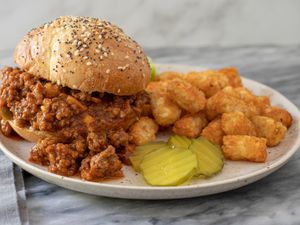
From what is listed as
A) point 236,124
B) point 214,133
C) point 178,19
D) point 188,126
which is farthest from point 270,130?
point 178,19

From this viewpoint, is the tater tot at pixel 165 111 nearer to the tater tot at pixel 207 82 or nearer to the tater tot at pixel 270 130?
the tater tot at pixel 207 82

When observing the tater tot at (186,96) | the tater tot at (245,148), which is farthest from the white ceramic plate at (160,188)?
the tater tot at (186,96)

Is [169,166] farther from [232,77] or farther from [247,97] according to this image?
[232,77]

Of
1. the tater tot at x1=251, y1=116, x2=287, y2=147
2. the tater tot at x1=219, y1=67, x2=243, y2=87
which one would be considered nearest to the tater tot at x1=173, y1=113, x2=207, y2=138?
the tater tot at x1=251, y1=116, x2=287, y2=147

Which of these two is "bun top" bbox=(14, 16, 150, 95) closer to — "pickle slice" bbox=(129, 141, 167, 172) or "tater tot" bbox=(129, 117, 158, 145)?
"tater tot" bbox=(129, 117, 158, 145)

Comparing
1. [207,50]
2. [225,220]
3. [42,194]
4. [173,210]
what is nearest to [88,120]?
[42,194]
